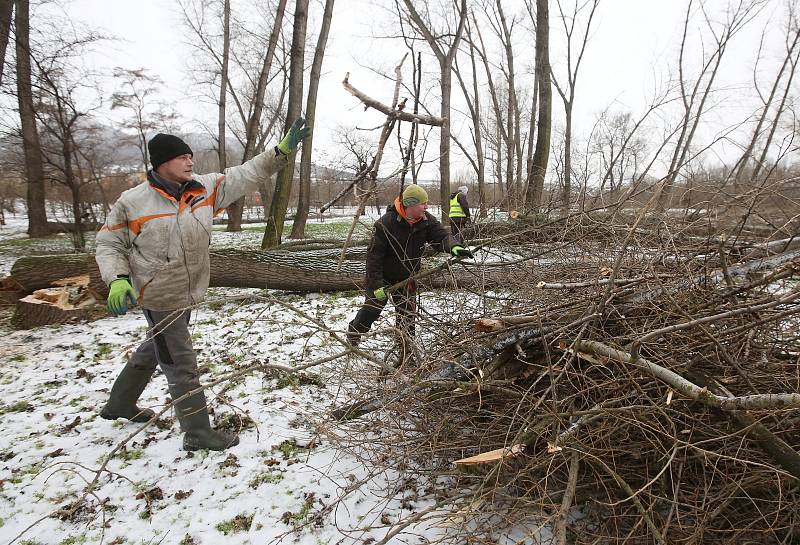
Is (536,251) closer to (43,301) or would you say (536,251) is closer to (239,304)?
(239,304)

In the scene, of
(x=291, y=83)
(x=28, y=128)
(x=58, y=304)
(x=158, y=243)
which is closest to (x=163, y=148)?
(x=158, y=243)

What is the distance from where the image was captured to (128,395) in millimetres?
2629

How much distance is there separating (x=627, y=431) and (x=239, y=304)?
4825 millimetres

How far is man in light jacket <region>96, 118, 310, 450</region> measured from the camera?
219 centimetres

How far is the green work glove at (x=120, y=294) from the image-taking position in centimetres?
211

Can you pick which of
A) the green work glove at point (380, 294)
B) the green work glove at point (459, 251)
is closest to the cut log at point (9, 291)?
the green work glove at point (380, 294)

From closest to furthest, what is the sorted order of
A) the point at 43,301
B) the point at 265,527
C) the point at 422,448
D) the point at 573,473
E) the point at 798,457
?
the point at 798,457 < the point at 573,473 < the point at 265,527 < the point at 422,448 < the point at 43,301

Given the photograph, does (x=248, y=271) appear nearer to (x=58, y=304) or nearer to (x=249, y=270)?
(x=249, y=270)

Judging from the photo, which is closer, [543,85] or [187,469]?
[187,469]

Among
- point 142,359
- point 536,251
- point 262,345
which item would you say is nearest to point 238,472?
point 142,359

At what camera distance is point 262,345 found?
393 centimetres

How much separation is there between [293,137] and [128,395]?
6.99 feet

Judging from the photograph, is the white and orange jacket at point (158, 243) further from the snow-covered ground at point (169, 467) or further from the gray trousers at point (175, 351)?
the snow-covered ground at point (169, 467)

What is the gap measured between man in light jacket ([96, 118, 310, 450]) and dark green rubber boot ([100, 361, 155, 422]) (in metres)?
0.12
